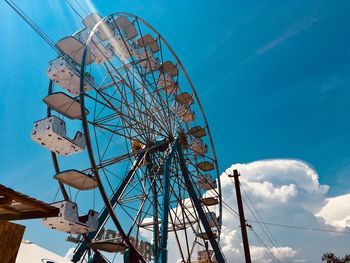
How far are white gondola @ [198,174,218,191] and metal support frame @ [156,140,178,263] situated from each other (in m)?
4.40

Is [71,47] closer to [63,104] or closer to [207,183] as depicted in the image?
[63,104]

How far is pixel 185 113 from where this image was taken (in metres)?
20.2

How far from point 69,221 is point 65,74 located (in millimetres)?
6260

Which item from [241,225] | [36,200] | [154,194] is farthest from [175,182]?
[36,200]

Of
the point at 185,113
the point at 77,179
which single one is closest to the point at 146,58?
the point at 185,113

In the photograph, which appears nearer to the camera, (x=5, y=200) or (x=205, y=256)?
(x=5, y=200)

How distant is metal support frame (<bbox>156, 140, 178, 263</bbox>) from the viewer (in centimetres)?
1141

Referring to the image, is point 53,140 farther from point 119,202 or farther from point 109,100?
point 119,202

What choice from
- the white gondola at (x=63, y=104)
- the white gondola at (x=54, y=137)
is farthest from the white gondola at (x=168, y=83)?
the white gondola at (x=54, y=137)

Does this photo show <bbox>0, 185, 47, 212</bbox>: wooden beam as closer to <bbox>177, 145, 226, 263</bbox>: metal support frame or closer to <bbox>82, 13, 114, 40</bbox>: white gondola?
<bbox>82, 13, 114, 40</bbox>: white gondola

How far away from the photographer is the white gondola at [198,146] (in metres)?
19.1

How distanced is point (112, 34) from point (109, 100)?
4.12m

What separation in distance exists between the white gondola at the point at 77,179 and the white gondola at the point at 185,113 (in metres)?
8.99

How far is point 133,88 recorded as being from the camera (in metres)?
15.2
